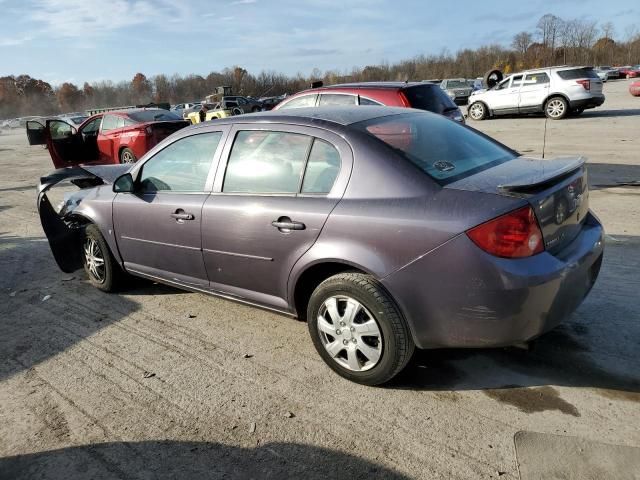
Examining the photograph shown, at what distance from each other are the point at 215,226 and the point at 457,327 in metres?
1.83

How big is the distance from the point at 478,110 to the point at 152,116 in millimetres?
13834

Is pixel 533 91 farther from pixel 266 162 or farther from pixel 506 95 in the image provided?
pixel 266 162

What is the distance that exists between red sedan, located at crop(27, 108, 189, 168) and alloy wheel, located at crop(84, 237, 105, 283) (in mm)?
6734

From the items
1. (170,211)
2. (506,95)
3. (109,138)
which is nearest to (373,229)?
(170,211)

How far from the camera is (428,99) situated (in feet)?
24.2

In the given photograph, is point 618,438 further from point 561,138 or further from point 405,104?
point 561,138

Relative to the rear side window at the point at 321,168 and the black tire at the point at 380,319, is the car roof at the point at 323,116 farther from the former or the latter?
the black tire at the point at 380,319

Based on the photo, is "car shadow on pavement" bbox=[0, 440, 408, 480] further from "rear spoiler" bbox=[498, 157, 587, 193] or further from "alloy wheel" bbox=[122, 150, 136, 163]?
"alloy wheel" bbox=[122, 150, 136, 163]

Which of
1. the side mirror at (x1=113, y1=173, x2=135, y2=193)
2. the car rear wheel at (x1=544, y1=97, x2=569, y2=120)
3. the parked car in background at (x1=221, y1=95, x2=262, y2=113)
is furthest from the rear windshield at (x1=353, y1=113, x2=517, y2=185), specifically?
the parked car in background at (x1=221, y1=95, x2=262, y2=113)

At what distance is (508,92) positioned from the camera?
19.1m

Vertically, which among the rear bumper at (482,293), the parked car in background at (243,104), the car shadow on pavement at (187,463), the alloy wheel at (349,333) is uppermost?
the parked car in background at (243,104)

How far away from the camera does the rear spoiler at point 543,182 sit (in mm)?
2572

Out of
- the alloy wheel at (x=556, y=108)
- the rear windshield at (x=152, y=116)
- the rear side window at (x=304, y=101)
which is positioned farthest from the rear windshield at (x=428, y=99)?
the alloy wheel at (x=556, y=108)

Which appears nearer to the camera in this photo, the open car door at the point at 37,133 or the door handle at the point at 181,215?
the door handle at the point at 181,215
